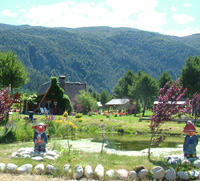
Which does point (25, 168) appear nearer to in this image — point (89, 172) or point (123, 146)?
point (89, 172)

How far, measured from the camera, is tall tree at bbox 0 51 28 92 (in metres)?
28.5

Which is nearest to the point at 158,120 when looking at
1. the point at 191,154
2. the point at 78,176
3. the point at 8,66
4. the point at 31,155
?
the point at 191,154

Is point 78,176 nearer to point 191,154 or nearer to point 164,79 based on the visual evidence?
point 191,154

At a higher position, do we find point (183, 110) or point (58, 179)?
point (183, 110)

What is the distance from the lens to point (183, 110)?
9.62m

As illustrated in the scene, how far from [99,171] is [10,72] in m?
22.9

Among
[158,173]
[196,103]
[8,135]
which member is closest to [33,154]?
[158,173]

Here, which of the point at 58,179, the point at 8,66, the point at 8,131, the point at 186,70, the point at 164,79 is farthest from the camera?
the point at 164,79

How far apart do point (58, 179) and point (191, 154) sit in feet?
14.8

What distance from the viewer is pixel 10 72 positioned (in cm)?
2858

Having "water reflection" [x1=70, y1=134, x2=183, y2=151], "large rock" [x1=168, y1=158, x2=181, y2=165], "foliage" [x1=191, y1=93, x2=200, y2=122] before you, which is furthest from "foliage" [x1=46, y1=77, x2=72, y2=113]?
"large rock" [x1=168, y1=158, x2=181, y2=165]

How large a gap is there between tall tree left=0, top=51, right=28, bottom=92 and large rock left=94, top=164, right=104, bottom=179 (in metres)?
22.7

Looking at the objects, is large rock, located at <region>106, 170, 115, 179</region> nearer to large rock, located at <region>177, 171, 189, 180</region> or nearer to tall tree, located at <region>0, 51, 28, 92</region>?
large rock, located at <region>177, 171, 189, 180</region>

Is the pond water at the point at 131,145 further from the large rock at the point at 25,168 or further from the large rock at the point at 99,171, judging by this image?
the large rock at the point at 25,168
